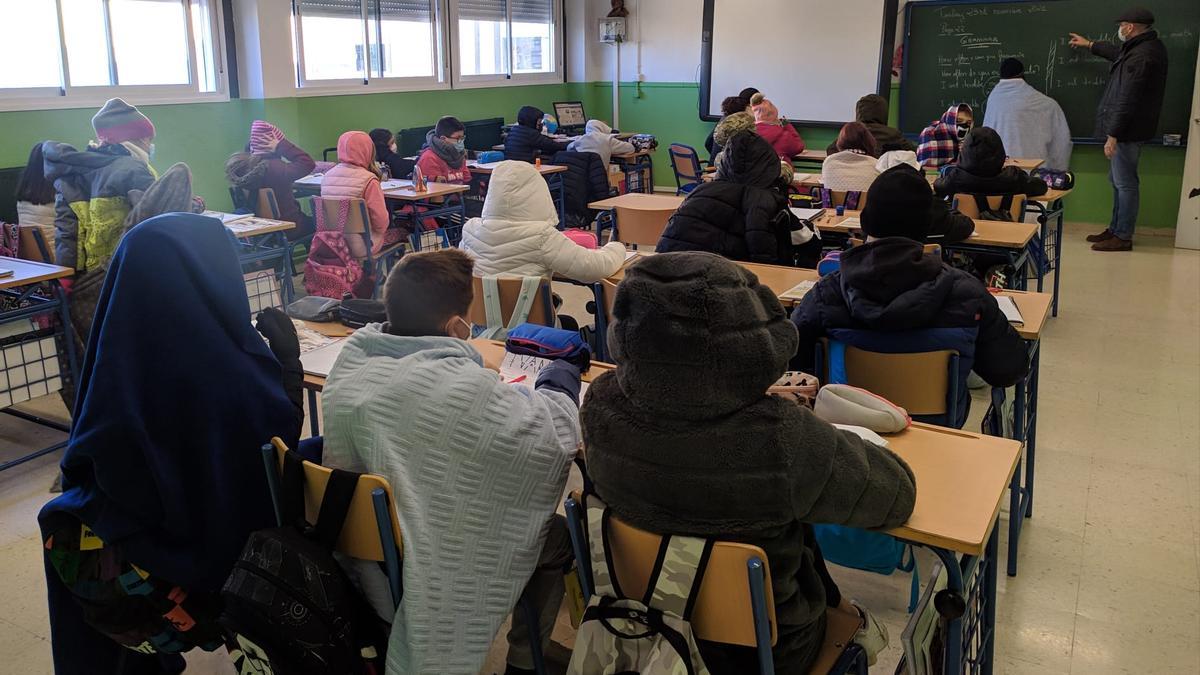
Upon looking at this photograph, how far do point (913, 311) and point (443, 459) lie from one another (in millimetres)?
1320

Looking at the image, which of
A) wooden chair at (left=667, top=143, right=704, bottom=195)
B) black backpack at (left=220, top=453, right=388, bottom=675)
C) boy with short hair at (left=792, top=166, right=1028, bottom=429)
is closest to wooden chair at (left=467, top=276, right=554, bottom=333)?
boy with short hair at (left=792, top=166, right=1028, bottom=429)

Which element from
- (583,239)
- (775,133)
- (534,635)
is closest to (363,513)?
(534,635)

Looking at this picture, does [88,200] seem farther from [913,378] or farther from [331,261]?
[913,378]

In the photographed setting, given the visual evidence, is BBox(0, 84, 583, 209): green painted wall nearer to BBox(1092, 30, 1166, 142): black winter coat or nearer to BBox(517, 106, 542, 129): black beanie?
BBox(517, 106, 542, 129): black beanie

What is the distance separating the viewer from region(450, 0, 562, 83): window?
9.28 metres

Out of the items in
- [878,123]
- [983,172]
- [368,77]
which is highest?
[368,77]

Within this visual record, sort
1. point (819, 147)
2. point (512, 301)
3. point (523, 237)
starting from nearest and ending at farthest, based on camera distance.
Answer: point (512, 301) < point (523, 237) < point (819, 147)

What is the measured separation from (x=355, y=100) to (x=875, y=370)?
6.47 metres

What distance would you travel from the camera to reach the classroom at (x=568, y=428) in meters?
1.55

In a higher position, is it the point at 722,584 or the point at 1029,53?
the point at 1029,53

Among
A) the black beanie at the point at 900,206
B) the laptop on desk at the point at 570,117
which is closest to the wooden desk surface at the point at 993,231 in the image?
the black beanie at the point at 900,206

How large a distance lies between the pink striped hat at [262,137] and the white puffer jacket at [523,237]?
3.48m

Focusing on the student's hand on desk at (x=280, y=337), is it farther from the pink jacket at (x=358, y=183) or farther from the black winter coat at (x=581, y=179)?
the black winter coat at (x=581, y=179)

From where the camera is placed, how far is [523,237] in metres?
3.52
